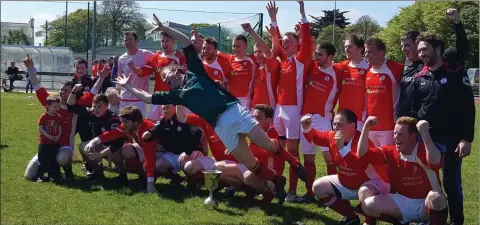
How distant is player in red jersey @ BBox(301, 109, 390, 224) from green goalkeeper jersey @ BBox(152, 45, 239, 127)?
3.01ft

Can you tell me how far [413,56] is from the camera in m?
6.30

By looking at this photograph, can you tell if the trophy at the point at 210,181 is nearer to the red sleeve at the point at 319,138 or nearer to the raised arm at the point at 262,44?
the red sleeve at the point at 319,138

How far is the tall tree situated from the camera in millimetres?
24284

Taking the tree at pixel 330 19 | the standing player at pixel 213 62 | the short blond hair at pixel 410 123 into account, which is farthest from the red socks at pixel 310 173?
the tree at pixel 330 19

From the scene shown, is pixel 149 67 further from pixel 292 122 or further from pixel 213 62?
pixel 292 122

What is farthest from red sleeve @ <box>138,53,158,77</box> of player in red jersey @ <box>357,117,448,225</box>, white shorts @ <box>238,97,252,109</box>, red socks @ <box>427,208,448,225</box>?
red socks @ <box>427,208,448,225</box>

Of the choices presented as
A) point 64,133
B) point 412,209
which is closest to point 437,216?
point 412,209

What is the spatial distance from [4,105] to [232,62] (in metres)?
15.6

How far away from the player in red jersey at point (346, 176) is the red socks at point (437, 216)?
1.83ft

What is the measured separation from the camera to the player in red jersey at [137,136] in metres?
7.12

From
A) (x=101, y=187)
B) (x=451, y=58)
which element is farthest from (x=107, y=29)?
(x=451, y=58)

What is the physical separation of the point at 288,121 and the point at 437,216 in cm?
247

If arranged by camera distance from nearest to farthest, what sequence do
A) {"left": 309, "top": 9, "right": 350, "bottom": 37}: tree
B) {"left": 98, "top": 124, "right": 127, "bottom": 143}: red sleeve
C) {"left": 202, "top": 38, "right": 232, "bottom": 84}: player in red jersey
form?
1. {"left": 98, "top": 124, "right": 127, "bottom": 143}: red sleeve
2. {"left": 202, "top": 38, "right": 232, "bottom": 84}: player in red jersey
3. {"left": 309, "top": 9, "right": 350, "bottom": 37}: tree

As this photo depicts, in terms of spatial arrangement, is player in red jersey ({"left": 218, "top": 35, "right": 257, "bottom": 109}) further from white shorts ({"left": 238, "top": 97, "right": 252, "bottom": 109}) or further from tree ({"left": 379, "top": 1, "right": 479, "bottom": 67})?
tree ({"left": 379, "top": 1, "right": 479, "bottom": 67})
